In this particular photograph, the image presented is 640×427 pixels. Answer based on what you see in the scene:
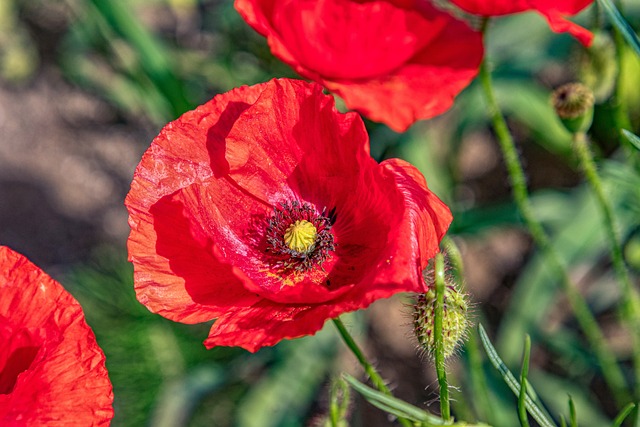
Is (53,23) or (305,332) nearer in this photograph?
(305,332)

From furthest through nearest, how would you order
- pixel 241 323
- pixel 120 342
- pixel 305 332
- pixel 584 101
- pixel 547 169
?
pixel 547 169 → pixel 120 342 → pixel 584 101 → pixel 241 323 → pixel 305 332

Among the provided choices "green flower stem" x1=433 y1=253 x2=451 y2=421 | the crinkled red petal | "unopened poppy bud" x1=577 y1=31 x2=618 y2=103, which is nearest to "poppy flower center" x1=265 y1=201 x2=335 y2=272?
the crinkled red petal

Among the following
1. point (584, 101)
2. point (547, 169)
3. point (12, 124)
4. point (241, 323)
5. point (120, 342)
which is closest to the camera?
point (241, 323)

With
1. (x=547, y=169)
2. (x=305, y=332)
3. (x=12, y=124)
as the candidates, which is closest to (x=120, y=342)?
(x=12, y=124)

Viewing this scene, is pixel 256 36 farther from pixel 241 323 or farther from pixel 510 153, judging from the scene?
pixel 241 323

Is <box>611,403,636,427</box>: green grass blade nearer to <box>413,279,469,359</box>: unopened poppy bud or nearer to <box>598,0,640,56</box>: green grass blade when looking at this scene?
<box>413,279,469,359</box>: unopened poppy bud

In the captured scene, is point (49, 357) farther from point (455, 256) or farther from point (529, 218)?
point (529, 218)

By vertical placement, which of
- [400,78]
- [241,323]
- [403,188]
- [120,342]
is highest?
[400,78]
